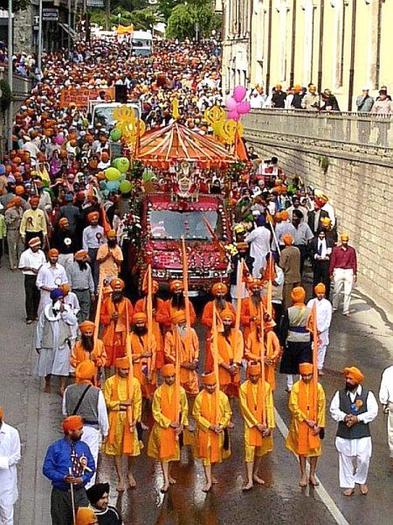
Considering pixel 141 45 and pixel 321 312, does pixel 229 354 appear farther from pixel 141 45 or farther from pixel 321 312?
pixel 141 45

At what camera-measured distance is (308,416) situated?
1373cm

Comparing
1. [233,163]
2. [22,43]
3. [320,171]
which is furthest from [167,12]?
[233,163]

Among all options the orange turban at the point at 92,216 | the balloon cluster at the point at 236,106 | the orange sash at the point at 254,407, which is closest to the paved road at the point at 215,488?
the orange sash at the point at 254,407

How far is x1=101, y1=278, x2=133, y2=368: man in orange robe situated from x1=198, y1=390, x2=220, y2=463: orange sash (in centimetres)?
318

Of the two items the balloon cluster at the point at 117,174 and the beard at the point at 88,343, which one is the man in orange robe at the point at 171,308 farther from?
the balloon cluster at the point at 117,174

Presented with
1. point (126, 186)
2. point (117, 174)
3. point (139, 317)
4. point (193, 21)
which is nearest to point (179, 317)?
point (139, 317)

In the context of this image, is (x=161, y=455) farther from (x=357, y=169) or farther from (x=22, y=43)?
(x=22, y=43)

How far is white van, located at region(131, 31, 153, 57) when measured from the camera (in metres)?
82.8

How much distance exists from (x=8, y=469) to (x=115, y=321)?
5.27 m

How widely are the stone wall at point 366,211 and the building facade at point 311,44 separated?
7.52 m

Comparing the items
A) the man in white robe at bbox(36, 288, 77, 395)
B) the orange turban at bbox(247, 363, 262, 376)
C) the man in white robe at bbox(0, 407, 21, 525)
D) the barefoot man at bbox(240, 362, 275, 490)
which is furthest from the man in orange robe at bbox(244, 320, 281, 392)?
the man in white robe at bbox(0, 407, 21, 525)

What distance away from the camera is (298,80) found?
5441cm

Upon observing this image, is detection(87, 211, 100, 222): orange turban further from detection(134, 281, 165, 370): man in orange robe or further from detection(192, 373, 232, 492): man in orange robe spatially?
detection(192, 373, 232, 492): man in orange robe

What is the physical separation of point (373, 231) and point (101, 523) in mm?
17716
